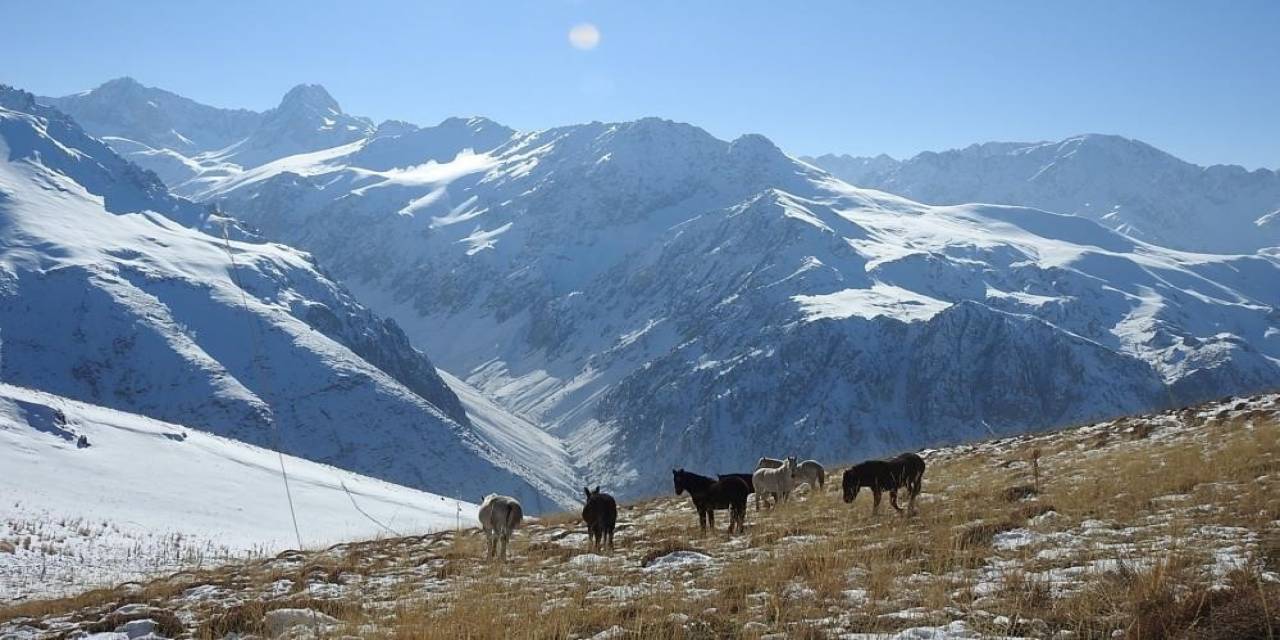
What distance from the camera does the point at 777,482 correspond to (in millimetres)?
23953

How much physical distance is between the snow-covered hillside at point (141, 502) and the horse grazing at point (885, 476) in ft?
61.1

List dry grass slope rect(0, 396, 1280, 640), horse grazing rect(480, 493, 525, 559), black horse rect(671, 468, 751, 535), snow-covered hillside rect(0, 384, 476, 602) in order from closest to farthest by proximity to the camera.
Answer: dry grass slope rect(0, 396, 1280, 640) → horse grazing rect(480, 493, 525, 559) → black horse rect(671, 468, 751, 535) → snow-covered hillside rect(0, 384, 476, 602)

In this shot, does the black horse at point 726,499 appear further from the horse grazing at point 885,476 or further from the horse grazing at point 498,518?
the horse grazing at point 498,518

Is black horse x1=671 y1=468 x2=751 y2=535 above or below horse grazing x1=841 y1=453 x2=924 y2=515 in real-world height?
below

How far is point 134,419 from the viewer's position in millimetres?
59812

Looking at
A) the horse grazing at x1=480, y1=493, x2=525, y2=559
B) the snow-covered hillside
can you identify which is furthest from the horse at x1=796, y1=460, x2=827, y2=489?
the snow-covered hillside

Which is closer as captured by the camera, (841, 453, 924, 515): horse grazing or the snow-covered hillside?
(841, 453, 924, 515): horse grazing

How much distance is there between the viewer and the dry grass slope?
8328 millimetres

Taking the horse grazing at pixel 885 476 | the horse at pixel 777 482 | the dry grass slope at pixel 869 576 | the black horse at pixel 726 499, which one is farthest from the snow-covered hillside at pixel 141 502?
the horse grazing at pixel 885 476

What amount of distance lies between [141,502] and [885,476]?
32.9 meters

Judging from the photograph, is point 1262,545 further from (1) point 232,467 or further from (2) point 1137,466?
(1) point 232,467

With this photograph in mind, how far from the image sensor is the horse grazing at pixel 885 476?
19188 mm

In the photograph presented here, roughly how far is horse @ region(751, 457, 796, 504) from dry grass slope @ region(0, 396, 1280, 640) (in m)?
1.23

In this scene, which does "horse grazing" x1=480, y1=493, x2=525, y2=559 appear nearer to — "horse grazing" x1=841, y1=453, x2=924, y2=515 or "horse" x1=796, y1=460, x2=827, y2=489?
"horse grazing" x1=841, y1=453, x2=924, y2=515
